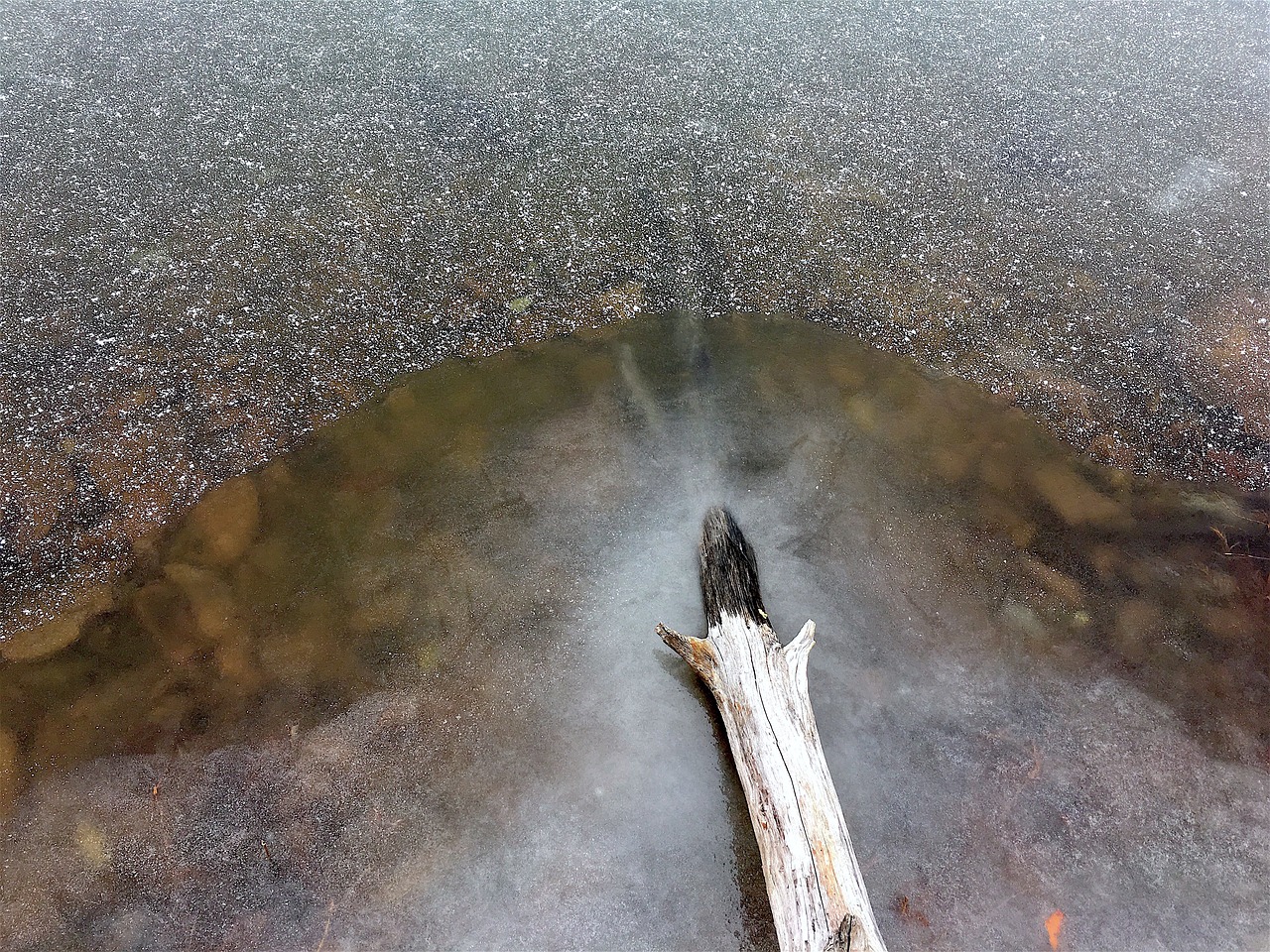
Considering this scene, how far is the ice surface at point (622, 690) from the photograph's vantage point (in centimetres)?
297

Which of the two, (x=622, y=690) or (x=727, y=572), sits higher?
(x=727, y=572)

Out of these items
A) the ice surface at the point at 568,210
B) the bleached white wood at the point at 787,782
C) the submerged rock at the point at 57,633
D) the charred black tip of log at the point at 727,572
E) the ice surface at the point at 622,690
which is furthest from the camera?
the ice surface at the point at 568,210

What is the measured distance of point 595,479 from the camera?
396cm

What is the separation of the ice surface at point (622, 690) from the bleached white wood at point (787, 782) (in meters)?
0.22

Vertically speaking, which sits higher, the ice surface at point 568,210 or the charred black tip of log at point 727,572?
the ice surface at point 568,210

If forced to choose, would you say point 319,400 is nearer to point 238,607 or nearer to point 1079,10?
point 238,607

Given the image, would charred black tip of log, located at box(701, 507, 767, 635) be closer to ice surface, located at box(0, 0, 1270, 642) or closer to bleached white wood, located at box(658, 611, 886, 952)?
bleached white wood, located at box(658, 611, 886, 952)

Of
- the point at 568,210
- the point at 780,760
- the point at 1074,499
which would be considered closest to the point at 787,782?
the point at 780,760

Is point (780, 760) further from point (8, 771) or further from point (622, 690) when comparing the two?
point (8, 771)

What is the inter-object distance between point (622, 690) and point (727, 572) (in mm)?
682

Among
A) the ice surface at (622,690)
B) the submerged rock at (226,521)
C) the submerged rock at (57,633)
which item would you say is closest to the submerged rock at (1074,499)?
the ice surface at (622,690)

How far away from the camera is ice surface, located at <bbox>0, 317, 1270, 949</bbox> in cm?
297

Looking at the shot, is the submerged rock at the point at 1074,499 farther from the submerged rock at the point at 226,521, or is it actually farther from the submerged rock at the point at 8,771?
the submerged rock at the point at 8,771

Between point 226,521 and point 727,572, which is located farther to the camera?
point 226,521
